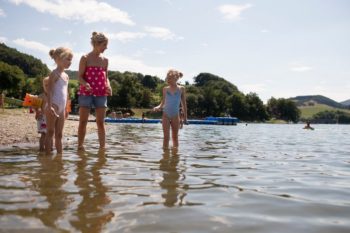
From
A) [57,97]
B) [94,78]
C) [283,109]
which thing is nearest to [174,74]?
[94,78]

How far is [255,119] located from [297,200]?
457 feet

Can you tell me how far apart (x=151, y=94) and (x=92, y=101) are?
103277 millimetres

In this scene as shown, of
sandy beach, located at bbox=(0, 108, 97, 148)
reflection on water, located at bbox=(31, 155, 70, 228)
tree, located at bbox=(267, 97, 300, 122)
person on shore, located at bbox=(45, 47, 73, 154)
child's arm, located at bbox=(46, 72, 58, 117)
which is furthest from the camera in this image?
tree, located at bbox=(267, 97, 300, 122)

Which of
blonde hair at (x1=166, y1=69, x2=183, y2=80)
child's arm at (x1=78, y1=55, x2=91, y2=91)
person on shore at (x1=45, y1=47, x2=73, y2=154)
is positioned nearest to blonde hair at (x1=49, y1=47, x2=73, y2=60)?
person on shore at (x1=45, y1=47, x2=73, y2=154)

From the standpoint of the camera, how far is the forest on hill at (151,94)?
8388 centimetres

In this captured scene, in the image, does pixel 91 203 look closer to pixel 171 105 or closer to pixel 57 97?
pixel 57 97

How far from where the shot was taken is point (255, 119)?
454 feet

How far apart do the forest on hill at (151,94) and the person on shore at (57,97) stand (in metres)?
75.0

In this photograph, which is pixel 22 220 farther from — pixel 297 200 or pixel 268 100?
pixel 268 100

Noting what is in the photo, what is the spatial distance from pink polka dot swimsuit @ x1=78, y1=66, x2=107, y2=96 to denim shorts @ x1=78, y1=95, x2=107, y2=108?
8 centimetres

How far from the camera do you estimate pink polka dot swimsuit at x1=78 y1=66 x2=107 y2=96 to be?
6.77m

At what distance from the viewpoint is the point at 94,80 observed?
679cm

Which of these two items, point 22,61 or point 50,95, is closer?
point 50,95

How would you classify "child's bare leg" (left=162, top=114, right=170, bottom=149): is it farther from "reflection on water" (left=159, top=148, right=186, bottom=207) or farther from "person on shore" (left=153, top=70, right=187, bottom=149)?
"reflection on water" (left=159, top=148, right=186, bottom=207)
